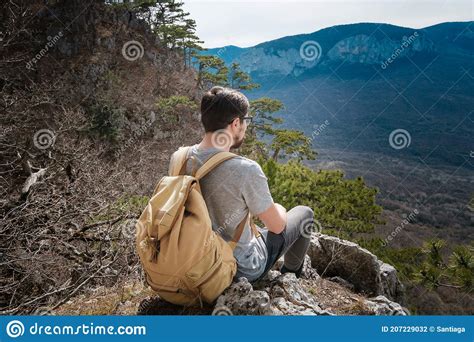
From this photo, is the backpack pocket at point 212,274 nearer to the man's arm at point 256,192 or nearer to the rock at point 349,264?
the man's arm at point 256,192

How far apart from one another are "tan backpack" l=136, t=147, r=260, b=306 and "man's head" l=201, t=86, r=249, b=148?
0.45 feet

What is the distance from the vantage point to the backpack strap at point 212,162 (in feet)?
7.01

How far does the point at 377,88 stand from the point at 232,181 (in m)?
136

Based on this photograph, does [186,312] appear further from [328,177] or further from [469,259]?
[328,177]

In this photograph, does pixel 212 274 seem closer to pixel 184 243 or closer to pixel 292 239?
pixel 184 243

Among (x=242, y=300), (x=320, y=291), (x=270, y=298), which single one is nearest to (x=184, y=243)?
(x=242, y=300)

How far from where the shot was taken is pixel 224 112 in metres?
2.14

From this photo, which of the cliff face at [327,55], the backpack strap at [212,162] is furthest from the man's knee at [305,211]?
the cliff face at [327,55]

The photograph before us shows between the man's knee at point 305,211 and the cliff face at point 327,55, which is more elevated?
the cliff face at point 327,55

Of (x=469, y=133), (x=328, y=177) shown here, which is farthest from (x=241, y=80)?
(x=469, y=133)

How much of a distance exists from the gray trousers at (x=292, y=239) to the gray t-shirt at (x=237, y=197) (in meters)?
0.15

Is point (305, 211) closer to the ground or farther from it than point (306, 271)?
farther from it

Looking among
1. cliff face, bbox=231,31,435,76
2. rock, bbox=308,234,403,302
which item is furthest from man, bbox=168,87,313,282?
cliff face, bbox=231,31,435,76

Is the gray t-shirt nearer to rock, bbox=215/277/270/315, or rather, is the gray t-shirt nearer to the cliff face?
rock, bbox=215/277/270/315
